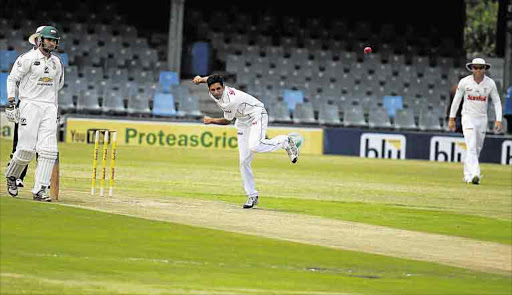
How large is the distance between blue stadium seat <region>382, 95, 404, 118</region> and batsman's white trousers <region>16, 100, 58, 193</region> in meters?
23.7

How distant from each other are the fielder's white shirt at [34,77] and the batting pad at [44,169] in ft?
2.36

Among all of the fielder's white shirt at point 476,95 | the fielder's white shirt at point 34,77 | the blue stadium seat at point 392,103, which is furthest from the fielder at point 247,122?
the blue stadium seat at point 392,103

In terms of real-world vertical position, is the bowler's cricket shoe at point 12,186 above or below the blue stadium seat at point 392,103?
below

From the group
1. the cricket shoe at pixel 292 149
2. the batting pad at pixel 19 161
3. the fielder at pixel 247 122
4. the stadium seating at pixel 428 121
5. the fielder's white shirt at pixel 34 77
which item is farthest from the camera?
the stadium seating at pixel 428 121

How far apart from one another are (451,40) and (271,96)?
9.45 m

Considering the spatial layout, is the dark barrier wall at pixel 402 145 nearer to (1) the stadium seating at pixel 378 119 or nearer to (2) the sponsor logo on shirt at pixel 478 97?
(1) the stadium seating at pixel 378 119

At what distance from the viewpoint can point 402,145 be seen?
36.6m

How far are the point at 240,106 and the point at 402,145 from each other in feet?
65.1

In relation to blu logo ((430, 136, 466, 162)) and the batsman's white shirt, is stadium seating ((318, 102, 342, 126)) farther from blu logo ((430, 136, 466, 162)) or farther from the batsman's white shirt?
the batsman's white shirt

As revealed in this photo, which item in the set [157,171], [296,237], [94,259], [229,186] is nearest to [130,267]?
[94,259]

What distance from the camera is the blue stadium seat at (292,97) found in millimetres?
38503

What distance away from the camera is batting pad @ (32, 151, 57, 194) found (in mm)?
16266

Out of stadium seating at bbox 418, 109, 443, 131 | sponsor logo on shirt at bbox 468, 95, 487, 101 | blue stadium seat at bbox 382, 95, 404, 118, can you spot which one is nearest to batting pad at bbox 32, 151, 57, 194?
sponsor logo on shirt at bbox 468, 95, 487, 101

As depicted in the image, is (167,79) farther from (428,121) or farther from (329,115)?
(428,121)
